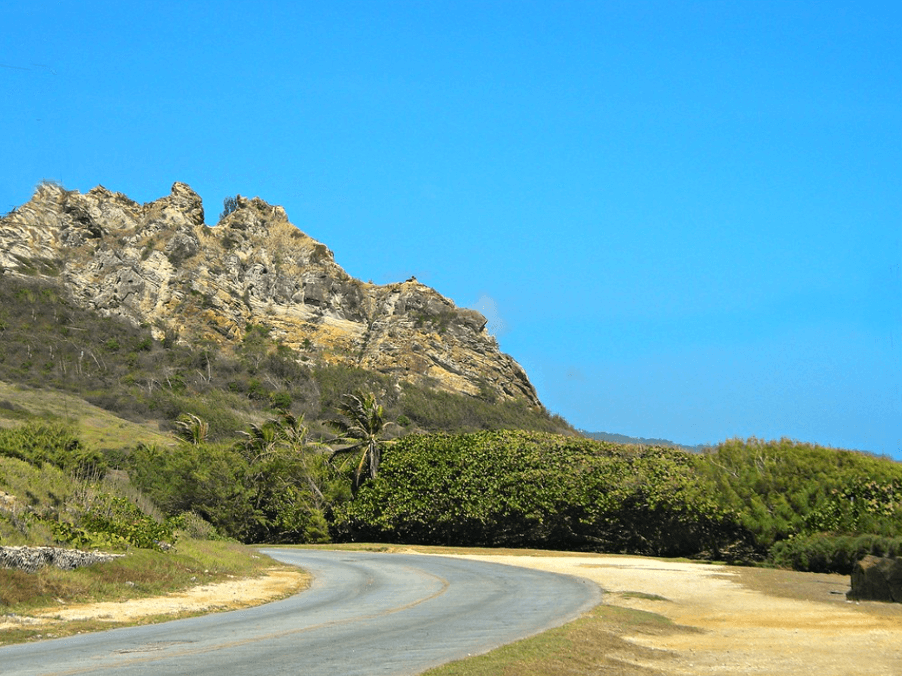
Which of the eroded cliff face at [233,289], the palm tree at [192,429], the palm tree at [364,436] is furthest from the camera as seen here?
the eroded cliff face at [233,289]

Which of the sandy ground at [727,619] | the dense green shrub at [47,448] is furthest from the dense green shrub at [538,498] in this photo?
the dense green shrub at [47,448]

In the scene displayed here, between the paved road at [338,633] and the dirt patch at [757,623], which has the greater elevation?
the dirt patch at [757,623]

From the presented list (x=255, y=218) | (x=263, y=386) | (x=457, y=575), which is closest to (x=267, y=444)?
(x=457, y=575)

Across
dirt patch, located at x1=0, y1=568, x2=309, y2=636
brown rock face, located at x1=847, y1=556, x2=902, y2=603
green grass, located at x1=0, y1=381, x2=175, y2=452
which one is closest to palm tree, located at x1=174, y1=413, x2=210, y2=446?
green grass, located at x1=0, y1=381, x2=175, y2=452

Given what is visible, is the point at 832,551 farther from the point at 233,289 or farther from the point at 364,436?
the point at 233,289

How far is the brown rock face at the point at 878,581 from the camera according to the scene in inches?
822

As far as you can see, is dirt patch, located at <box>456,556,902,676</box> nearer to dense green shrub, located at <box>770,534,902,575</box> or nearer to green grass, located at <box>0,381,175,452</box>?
dense green shrub, located at <box>770,534,902,575</box>

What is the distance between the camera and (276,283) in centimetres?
14675

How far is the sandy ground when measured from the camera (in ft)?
41.0

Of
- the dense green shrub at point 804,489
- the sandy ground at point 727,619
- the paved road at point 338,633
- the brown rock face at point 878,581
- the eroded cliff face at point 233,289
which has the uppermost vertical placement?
the eroded cliff face at point 233,289

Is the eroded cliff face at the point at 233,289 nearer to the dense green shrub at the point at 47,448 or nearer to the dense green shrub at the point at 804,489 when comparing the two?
the dense green shrub at the point at 47,448

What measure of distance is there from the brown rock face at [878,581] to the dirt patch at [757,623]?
0.61 meters

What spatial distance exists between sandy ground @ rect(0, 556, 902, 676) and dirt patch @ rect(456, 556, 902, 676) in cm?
2

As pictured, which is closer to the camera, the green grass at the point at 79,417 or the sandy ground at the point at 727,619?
the sandy ground at the point at 727,619
